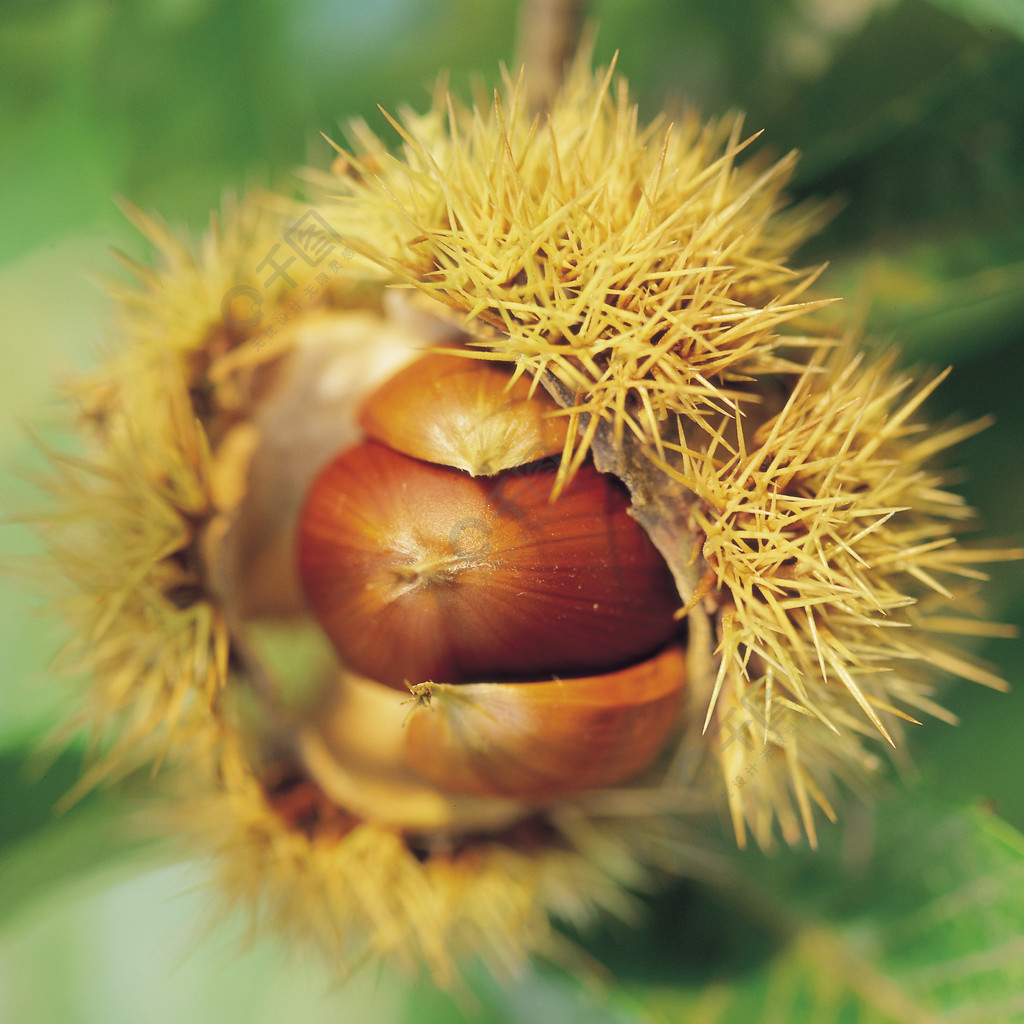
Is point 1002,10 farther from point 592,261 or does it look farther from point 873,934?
point 873,934

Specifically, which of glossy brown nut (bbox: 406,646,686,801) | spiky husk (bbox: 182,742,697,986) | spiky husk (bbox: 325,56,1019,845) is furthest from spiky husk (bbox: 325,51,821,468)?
spiky husk (bbox: 182,742,697,986)

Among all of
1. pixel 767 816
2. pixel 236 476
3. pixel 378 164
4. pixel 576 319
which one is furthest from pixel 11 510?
pixel 767 816

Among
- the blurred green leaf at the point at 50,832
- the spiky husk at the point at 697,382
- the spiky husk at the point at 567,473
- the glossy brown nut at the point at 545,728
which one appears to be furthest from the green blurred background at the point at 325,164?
the glossy brown nut at the point at 545,728

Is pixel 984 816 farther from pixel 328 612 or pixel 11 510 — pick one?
pixel 11 510

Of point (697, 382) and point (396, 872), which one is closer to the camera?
point (697, 382)

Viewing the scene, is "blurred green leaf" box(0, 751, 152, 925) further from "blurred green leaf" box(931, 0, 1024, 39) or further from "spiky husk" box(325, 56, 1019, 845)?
"blurred green leaf" box(931, 0, 1024, 39)

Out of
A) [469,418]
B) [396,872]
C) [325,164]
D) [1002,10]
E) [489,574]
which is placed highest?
[1002,10]

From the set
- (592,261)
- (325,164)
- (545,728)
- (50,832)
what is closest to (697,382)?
(592,261)
